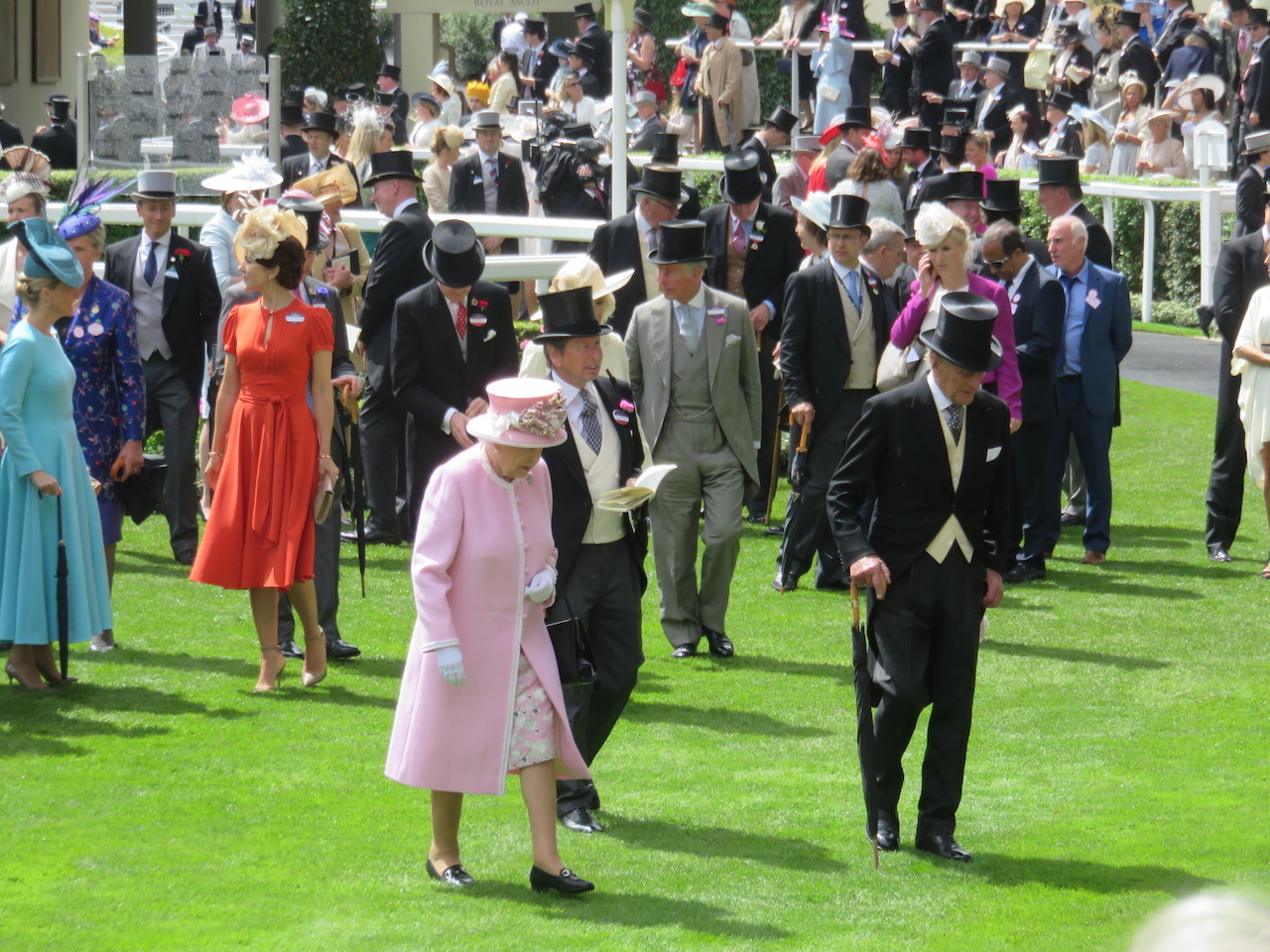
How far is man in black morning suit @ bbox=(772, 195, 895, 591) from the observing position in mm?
9844

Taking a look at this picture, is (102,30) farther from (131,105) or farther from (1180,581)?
(1180,581)

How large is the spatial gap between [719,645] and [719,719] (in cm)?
115

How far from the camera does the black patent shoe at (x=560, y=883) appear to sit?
568 centimetres

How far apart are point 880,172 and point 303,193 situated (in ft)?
13.5

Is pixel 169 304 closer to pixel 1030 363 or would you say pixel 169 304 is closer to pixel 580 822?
pixel 1030 363

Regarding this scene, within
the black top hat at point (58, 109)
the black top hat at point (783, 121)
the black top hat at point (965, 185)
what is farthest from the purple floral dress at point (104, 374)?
the black top hat at point (58, 109)

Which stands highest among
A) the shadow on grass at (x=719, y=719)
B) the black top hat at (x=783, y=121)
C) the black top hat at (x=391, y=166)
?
the black top hat at (x=783, y=121)

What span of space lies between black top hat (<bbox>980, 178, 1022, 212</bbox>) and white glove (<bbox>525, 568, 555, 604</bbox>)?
6599 millimetres

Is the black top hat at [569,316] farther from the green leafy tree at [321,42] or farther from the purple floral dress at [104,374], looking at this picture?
the green leafy tree at [321,42]

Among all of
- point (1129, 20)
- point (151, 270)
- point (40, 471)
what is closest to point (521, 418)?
point (40, 471)

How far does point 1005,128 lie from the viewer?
2252 centimetres

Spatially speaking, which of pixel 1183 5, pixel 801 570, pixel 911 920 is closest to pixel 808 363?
Answer: pixel 801 570

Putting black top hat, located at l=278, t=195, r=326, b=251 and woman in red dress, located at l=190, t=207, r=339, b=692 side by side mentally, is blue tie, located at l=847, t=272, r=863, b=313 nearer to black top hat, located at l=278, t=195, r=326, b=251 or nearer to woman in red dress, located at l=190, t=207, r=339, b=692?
black top hat, located at l=278, t=195, r=326, b=251

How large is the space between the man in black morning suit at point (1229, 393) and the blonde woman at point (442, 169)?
781cm
